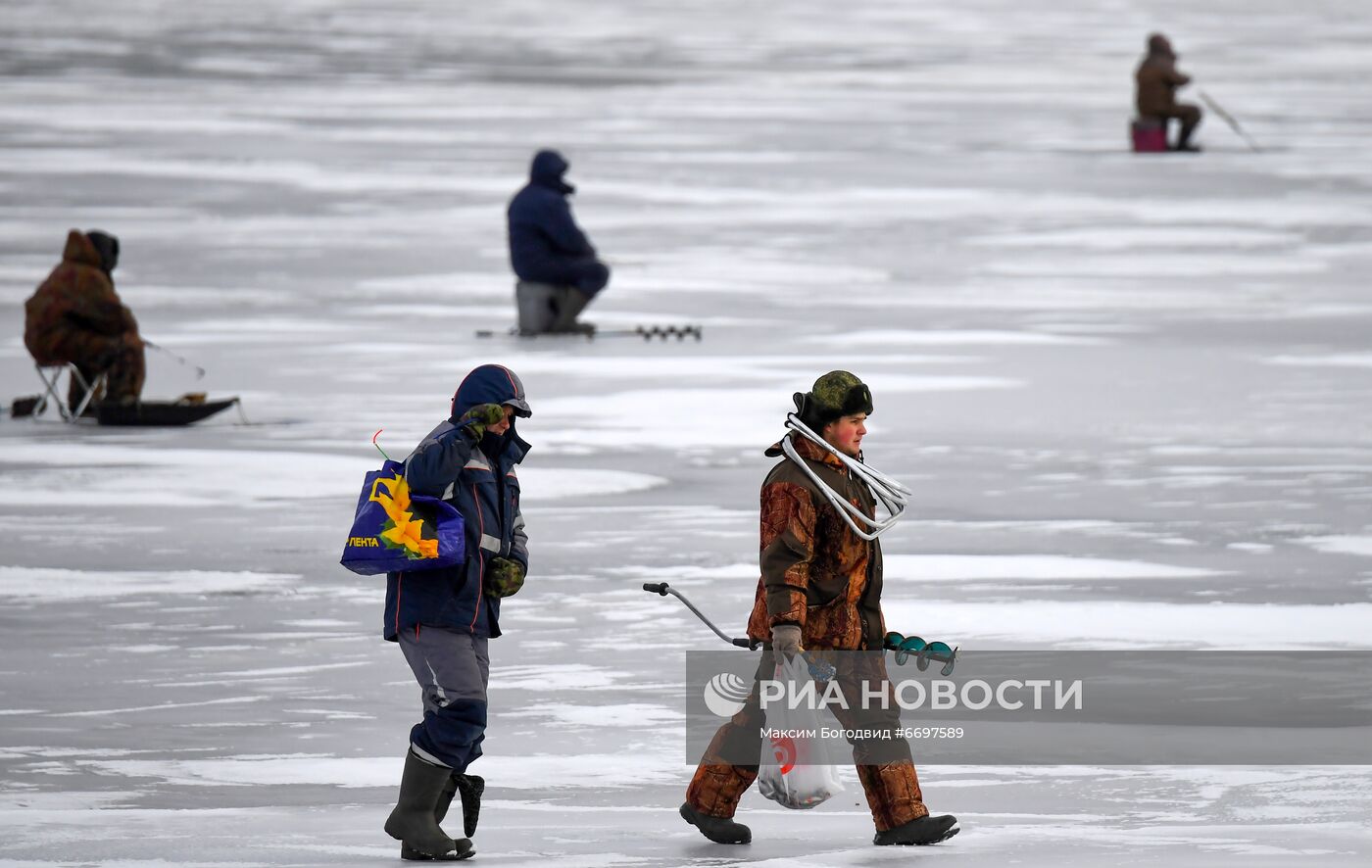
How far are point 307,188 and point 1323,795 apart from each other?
72.4 feet

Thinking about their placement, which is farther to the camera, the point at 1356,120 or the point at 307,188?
the point at 1356,120

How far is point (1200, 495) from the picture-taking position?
12.3 meters

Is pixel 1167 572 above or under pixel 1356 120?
under

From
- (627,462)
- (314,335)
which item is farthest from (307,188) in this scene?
(627,462)

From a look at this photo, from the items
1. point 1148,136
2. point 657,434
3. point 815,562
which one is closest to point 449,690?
point 815,562

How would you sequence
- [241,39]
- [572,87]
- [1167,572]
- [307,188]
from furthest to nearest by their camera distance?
[241,39] < [572,87] < [307,188] < [1167,572]

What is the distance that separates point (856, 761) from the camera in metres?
6.43

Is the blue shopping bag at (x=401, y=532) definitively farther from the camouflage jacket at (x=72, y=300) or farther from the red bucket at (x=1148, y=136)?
the red bucket at (x=1148, y=136)

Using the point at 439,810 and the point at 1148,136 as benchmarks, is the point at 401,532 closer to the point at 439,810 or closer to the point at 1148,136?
the point at 439,810

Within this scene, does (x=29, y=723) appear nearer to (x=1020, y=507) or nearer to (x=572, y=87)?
(x=1020, y=507)

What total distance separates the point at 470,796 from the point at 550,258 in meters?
12.6

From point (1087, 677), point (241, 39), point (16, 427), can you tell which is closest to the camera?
point (1087, 677)

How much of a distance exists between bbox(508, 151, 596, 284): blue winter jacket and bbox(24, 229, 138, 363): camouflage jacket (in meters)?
4.45

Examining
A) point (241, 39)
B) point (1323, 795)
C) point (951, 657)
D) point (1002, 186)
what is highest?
point (241, 39)
